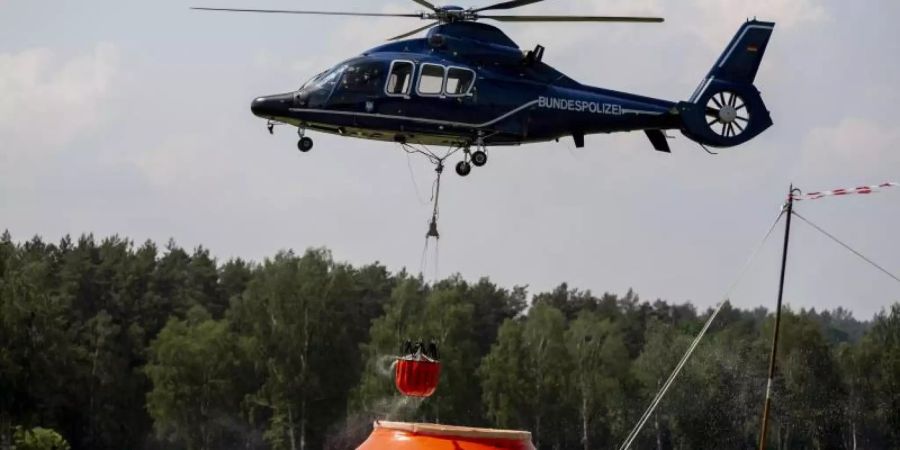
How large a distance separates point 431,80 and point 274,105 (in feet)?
11.3

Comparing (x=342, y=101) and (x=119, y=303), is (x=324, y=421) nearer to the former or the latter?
(x=119, y=303)

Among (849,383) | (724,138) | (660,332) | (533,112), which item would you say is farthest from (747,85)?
(660,332)

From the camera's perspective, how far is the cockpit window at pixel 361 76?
120 ft

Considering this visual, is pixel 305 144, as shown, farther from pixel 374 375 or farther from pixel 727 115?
pixel 374 375

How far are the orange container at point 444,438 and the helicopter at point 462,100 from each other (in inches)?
684

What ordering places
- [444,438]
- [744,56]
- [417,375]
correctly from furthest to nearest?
[744,56] < [417,375] < [444,438]

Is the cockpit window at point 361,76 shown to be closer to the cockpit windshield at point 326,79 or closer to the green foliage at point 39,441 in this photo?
the cockpit windshield at point 326,79

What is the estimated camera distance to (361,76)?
36.6m

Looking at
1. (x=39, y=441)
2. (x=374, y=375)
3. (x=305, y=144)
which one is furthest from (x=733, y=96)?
(x=374, y=375)

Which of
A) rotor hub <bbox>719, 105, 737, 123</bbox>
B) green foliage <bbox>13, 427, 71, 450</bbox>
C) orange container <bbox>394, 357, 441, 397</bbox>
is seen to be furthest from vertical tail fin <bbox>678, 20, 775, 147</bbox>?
green foliage <bbox>13, 427, 71, 450</bbox>

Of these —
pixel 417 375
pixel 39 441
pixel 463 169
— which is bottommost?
pixel 39 441

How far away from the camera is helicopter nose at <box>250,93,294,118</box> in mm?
36688

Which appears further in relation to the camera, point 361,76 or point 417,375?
point 361,76

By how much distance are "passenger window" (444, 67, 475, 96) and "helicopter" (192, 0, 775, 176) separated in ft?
0.07
